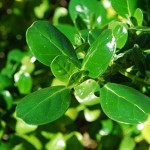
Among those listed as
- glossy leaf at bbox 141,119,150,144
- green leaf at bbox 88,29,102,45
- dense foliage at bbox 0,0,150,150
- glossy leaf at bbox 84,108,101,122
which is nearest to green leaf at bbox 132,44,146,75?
dense foliage at bbox 0,0,150,150

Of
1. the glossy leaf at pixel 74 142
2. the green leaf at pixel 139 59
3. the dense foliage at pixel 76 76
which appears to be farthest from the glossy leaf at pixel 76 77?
the glossy leaf at pixel 74 142

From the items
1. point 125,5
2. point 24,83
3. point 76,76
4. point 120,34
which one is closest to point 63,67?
point 76,76

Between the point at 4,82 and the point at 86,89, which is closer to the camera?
the point at 86,89

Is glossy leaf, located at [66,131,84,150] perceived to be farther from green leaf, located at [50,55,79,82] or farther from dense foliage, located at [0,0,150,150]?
green leaf, located at [50,55,79,82]

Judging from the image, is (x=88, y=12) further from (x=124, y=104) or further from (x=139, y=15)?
(x=124, y=104)

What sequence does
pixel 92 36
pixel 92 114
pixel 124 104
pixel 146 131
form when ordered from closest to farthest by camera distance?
pixel 124 104, pixel 92 36, pixel 146 131, pixel 92 114

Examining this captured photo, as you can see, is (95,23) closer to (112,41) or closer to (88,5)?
(88,5)

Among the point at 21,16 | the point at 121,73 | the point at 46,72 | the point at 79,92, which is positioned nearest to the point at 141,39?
the point at 121,73

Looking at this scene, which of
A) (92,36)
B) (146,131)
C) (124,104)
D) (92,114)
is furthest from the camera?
(92,114)

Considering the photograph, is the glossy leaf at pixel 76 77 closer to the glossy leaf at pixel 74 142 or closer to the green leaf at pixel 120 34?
the green leaf at pixel 120 34
